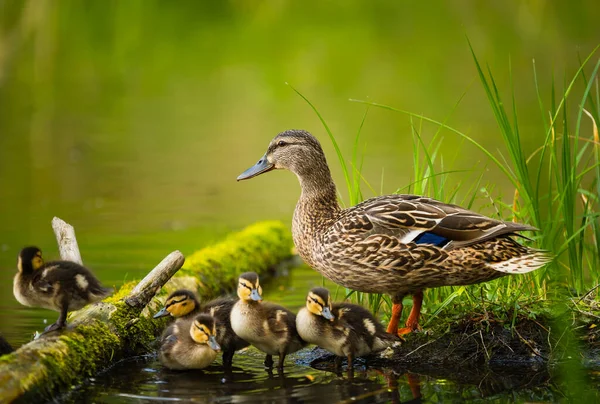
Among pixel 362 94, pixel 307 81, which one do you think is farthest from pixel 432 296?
pixel 307 81

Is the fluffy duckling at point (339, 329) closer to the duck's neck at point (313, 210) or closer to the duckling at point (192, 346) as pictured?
the duckling at point (192, 346)

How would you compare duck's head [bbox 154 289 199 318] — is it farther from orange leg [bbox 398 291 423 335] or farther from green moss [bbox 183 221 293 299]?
green moss [bbox 183 221 293 299]

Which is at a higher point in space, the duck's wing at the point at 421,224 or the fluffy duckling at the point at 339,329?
the duck's wing at the point at 421,224

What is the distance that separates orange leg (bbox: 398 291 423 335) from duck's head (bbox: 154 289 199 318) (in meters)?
1.40

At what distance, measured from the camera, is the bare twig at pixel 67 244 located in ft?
23.7

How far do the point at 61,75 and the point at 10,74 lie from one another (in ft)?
4.01

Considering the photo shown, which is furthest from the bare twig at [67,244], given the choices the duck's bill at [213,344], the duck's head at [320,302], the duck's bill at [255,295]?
the duck's head at [320,302]

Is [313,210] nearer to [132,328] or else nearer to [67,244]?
[132,328]

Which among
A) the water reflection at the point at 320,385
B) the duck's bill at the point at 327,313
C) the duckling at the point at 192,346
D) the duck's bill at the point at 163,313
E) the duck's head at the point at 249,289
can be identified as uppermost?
the duck's head at the point at 249,289

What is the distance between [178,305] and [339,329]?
3.95 ft

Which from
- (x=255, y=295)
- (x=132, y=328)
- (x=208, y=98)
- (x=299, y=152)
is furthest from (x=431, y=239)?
(x=208, y=98)

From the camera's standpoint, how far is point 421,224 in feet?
21.3

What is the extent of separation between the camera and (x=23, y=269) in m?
6.36

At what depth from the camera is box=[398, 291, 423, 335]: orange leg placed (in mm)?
6670
